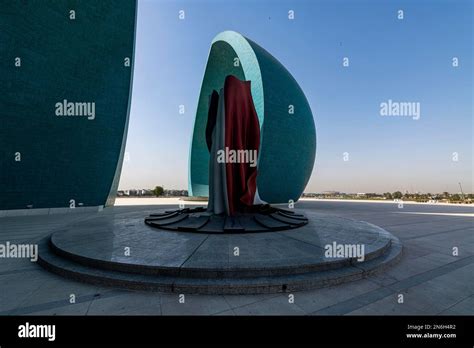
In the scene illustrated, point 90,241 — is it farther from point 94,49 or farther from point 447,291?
point 94,49

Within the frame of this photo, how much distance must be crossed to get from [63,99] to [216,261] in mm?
16520

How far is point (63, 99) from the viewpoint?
14.2 metres

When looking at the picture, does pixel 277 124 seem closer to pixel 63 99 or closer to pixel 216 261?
pixel 63 99

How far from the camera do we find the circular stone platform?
3.51m

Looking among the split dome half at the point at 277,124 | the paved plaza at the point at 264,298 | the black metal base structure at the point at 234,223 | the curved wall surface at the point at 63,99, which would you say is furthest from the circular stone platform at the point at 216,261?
the split dome half at the point at 277,124

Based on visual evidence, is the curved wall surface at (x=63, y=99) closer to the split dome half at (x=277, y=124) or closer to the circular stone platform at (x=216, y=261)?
the circular stone platform at (x=216, y=261)

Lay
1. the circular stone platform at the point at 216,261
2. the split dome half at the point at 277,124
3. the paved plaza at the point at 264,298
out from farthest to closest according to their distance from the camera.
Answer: the split dome half at the point at 277,124
the circular stone platform at the point at 216,261
the paved plaza at the point at 264,298

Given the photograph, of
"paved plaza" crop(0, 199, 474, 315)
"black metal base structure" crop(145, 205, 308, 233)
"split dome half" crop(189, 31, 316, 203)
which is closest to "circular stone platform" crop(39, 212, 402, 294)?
"paved plaza" crop(0, 199, 474, 315)

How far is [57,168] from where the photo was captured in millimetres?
14422

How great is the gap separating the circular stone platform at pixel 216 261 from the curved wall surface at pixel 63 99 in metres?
11.0

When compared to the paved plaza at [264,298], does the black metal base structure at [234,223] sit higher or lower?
higher

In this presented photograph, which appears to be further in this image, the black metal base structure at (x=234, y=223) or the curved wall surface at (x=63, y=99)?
the curved wall surface at (x=63, y=99)

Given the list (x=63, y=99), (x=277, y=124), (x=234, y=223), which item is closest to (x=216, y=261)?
(x=234, y=223)

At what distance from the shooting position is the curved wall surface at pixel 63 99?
497 inches
